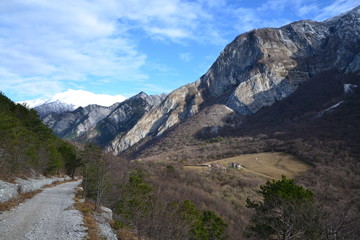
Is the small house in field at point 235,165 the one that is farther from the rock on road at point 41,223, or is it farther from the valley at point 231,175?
the rock on road at point 41,223

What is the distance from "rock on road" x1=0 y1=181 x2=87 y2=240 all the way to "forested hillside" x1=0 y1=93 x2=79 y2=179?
887 cm

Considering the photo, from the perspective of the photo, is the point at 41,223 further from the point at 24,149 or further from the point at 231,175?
the point at 231,175

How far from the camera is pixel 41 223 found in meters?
15.9

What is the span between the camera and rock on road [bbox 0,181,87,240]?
13625 mm

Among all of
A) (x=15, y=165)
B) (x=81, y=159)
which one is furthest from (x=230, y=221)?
(x=15, y=165)

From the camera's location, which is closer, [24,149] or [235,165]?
[24,149]

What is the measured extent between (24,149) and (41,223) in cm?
2139

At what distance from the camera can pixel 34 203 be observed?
2161 centimetres

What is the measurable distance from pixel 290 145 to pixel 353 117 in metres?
42.2

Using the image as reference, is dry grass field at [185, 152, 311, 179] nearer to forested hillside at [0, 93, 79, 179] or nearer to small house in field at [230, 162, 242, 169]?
small house in field at [230, 162, 242, 169]

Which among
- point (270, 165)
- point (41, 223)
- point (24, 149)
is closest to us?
point (41, 223)

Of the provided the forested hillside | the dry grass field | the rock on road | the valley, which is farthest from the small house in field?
the rock on road

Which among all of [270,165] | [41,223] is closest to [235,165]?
[270,165]

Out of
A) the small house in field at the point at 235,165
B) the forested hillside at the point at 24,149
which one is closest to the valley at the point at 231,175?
the forested hillside at the point at 24,149
